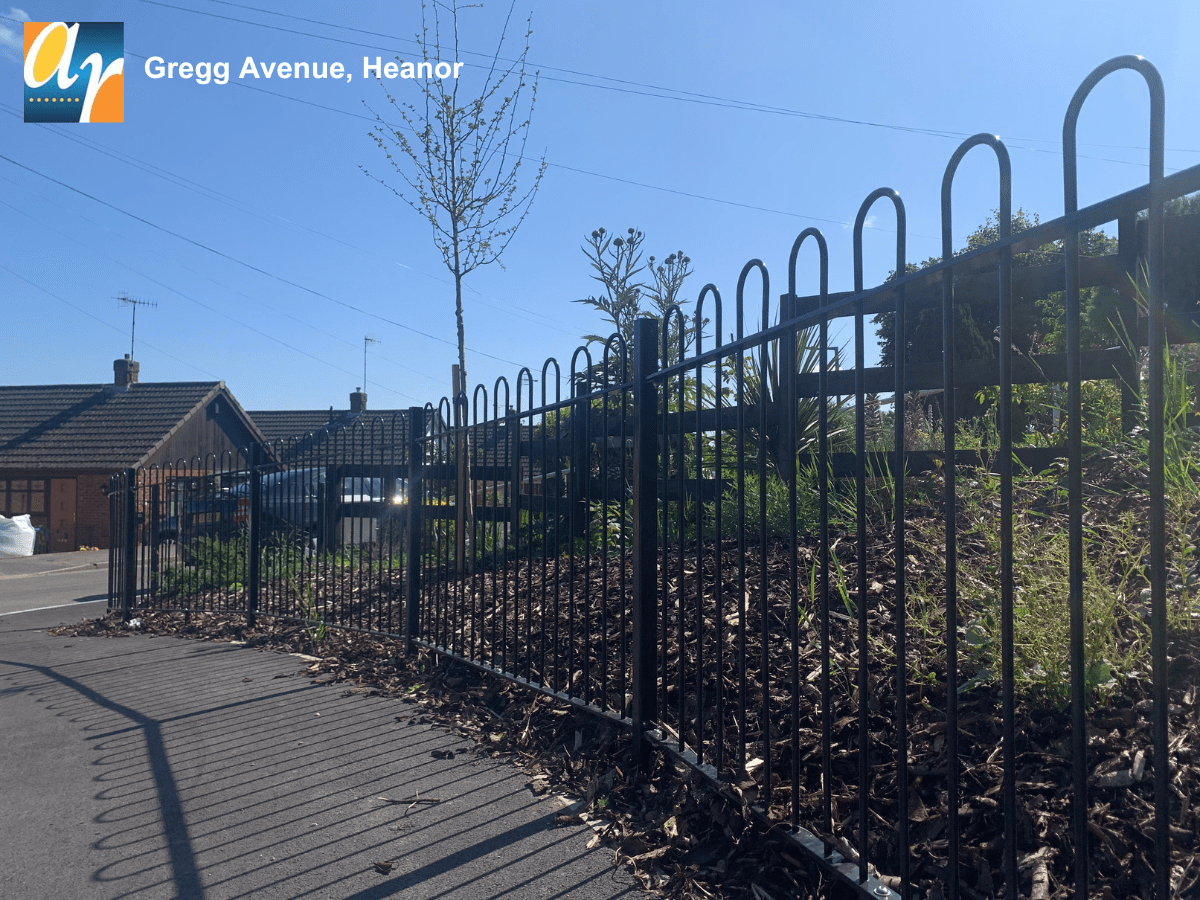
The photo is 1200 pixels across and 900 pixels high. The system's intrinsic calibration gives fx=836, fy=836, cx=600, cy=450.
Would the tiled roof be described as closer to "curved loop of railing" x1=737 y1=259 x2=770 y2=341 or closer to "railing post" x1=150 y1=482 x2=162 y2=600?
"railing post" x1=150 y1=482 x2=162 y2=600

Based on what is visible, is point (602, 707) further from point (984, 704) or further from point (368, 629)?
point (368, 629)

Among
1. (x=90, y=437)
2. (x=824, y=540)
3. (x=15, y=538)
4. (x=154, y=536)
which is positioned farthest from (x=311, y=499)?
(x=90, y=437)

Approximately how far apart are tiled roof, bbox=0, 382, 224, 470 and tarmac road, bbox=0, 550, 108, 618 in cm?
768

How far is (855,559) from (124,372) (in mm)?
37265

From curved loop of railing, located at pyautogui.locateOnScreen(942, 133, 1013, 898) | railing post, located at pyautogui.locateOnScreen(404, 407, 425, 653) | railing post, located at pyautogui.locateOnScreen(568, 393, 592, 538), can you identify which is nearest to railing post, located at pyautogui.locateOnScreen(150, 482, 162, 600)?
railing post, located at pyautogui.locateOnScreen(404, 407, 425, 653)

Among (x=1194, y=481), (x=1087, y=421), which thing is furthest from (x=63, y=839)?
(x=1087, y=421)

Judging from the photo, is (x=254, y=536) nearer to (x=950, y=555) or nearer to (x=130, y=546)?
(x=130, y=546)

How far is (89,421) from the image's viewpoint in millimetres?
32469

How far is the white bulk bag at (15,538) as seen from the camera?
80.8 ft

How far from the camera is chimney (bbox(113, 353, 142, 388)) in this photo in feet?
114

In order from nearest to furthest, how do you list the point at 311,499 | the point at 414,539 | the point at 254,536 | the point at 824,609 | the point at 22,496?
1. the point at 824,609
2. the point at 414,539
3. the point at 311,499
4. the point at 254,536
5. the point at 22,496

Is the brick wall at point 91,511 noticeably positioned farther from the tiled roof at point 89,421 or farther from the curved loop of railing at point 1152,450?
the curved loop of railing at point 1152,450

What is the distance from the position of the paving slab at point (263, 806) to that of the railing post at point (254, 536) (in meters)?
2.25

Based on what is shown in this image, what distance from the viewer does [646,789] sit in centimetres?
346
